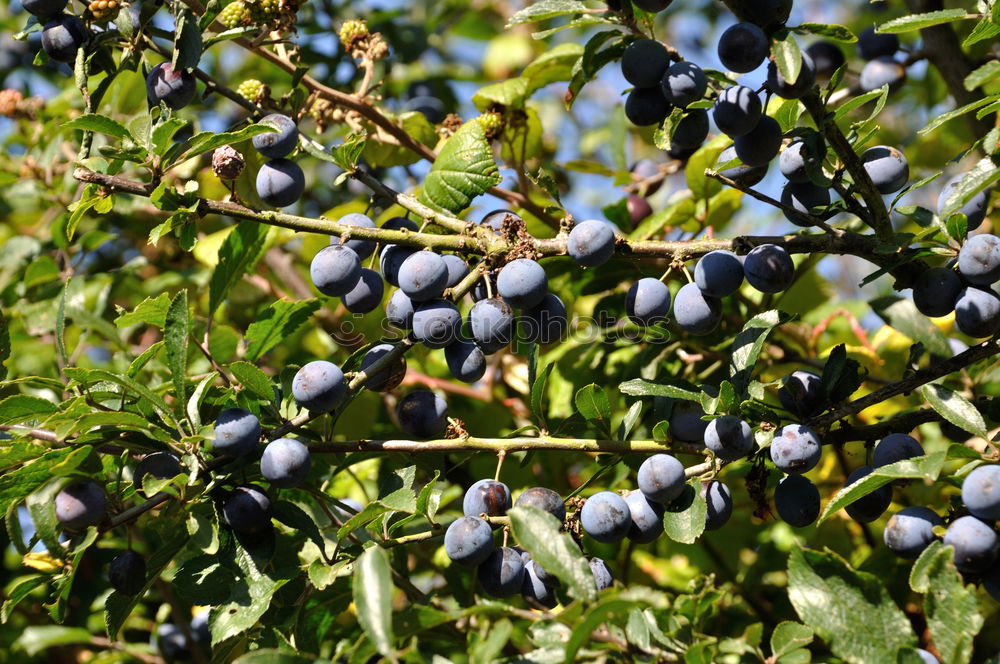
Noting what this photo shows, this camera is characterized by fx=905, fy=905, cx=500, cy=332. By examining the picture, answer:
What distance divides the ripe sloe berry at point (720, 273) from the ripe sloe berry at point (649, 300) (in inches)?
2.9

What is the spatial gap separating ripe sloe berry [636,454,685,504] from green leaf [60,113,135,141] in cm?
98

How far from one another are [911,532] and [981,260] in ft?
1.44

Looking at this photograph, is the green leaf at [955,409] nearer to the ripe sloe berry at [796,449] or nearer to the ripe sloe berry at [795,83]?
the ripe sloe berry at [796,449]

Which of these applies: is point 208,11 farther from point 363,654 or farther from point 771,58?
point 363,654

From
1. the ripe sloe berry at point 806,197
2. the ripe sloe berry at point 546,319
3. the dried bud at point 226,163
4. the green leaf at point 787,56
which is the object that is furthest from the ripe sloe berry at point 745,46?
the dried bud at point 226,163

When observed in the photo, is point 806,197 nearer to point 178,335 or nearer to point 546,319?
point 546,319

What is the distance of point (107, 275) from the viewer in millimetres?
2578

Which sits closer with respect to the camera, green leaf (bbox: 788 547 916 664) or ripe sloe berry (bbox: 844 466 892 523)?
green leaf (bbox: 788 547 916 664)

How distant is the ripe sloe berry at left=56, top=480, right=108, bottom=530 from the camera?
131cm

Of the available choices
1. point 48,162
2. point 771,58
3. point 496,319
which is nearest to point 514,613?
point 496,319

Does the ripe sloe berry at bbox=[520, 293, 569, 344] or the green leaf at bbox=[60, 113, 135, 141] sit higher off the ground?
the green leaf at bbox=[60, 113, 135, 141]

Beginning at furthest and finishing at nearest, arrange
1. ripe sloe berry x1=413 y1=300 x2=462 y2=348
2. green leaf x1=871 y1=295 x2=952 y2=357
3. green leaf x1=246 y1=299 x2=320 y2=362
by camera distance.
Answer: green leaf x1=871 y1=295 x2=952 y2=357
green leaf x1=246 y1=299 x2=320 y2=362
ripe sloe berry x1=413 y1=300 x2=462 y2=348

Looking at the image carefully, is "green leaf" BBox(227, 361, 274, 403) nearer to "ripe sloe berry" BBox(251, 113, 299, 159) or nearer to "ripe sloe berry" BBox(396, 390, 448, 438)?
"ripe sloe berry" BBox(396, 390, 448, 438)

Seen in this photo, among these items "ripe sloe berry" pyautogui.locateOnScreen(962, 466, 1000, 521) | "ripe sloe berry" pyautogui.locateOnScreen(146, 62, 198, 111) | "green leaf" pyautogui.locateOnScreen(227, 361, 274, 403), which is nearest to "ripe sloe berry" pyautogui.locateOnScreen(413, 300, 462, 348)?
"green leaf" pyautogui.locateOnScreen(227, 361, 274, 403)
